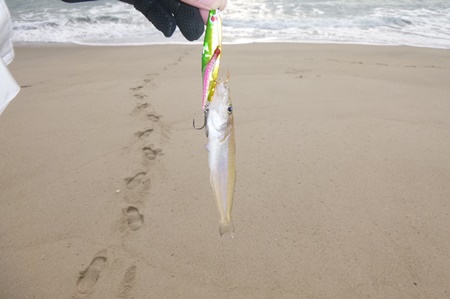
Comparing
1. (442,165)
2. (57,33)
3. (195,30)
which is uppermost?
(195,30)

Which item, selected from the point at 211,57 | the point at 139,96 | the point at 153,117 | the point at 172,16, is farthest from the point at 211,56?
the point at 139,96

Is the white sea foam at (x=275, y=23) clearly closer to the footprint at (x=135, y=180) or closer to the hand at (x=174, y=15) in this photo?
the footprint at (x=135, y=180)

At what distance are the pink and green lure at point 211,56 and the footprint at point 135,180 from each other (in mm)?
1807

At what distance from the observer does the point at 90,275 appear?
2.02 m

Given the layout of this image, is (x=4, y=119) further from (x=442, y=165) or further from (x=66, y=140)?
(x=442, y=165)

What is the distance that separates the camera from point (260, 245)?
2.19 meters

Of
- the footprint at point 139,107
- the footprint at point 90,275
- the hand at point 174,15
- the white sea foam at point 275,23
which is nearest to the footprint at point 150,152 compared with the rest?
the footprint at point 139,107

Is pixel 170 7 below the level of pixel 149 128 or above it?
above

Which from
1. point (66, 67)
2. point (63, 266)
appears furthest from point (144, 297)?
point (66, 67)

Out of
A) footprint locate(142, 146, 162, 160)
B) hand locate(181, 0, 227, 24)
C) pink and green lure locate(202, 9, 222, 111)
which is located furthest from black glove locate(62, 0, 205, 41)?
footprint locate(142, 146, 162, 160)

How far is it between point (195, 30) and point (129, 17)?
8.29 m

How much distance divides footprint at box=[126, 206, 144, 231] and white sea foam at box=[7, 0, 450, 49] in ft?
16.9

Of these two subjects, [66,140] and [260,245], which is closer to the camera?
[260,245]

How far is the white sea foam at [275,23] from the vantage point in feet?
24.6
